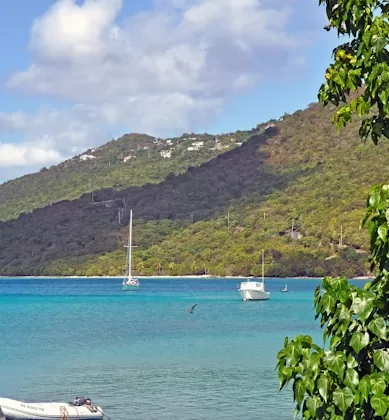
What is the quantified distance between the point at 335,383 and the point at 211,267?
142 meters

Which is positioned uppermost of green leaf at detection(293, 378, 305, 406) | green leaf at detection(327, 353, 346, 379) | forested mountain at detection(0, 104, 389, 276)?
forested mountain at detection(0, 104, 389, 276)

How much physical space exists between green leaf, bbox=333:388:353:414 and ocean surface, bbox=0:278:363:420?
18.5 metres

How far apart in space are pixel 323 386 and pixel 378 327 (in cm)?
43

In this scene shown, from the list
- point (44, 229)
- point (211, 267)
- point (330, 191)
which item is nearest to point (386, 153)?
point (330, 191)

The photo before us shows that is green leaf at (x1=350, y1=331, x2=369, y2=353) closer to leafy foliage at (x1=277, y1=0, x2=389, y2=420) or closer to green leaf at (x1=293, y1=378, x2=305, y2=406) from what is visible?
leafy foliage at (x1=277, y1=0, x2=389, y2=420)

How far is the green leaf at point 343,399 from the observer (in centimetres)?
434

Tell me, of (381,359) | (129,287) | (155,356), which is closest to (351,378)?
Result: (381,359)

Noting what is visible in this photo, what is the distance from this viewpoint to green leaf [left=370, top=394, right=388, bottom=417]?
416 centimetres

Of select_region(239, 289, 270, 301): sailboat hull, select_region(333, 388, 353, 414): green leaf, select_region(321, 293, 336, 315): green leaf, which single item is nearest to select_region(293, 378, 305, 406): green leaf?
select_region(333, 388, 353, 414): green leaf

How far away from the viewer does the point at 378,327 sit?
4.45 meters

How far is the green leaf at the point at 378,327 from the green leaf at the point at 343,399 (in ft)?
1.11

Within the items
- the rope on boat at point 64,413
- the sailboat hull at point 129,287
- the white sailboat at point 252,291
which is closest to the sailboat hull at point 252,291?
the white sailboat at point 252,291

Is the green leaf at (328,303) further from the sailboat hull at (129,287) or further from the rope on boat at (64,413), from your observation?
the sailboat hull at (129,287)

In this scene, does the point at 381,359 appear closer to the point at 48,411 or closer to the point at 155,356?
the point at 48,411
